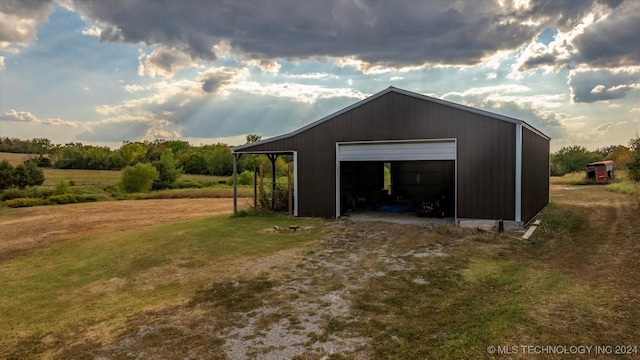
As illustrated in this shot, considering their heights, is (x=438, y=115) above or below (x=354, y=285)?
above

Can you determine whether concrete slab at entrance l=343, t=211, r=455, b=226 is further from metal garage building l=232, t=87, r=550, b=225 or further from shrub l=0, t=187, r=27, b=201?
shrub l=0, t=187, r=27, b=201

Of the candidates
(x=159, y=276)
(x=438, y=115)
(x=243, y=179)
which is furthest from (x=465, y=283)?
(x=243, y=179)

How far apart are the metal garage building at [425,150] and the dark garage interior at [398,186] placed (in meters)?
0.17

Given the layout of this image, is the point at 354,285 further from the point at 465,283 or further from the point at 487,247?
the point at 487,247

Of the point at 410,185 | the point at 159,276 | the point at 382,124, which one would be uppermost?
the point at 382,124

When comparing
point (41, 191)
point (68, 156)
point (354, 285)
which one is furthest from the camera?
point (68, 156)

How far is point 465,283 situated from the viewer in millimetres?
6367

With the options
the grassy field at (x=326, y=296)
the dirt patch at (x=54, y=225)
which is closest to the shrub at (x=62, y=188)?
the dirt patch at (x=54, y=225)

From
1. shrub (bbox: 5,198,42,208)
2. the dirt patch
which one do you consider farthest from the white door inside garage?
shrub (bbox: 5,198,42,208)

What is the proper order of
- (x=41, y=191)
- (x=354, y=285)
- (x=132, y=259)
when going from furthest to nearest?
(x=41, y=191)
(x=132, y=259)
(x=354, y=285)

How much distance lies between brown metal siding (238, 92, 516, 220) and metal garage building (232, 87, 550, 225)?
1.0 inches

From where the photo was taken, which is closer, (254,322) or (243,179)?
(254,322)

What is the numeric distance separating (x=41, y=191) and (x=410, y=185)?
26.2 metres

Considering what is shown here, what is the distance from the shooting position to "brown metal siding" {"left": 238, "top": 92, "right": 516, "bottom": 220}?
36.4 ft
